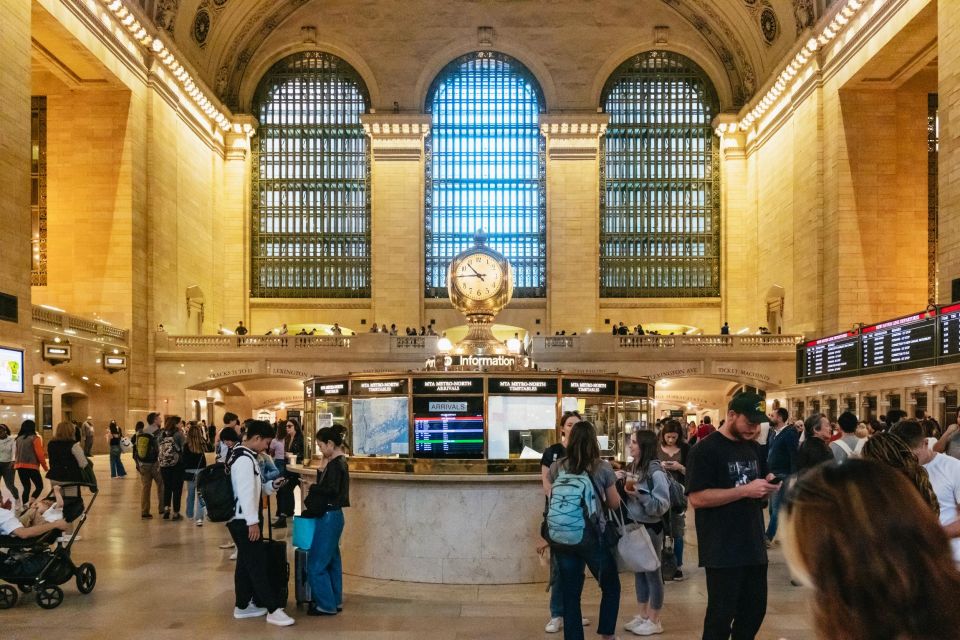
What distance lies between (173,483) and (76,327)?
14.3m

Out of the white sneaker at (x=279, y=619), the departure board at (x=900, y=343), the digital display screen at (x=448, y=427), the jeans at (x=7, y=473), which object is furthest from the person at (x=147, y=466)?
the departure board at (x=900, y=343)

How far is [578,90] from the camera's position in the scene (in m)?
38.6

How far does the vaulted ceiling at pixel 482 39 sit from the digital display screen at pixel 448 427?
31.3 meters

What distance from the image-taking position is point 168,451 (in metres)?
12.8

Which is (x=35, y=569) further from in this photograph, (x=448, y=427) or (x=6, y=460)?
(x=6, y=460)

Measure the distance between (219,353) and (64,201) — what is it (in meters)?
6.52

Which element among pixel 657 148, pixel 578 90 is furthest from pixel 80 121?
pixel 657 148

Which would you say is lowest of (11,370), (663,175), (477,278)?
(11,370)

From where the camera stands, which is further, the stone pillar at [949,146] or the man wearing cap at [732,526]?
the stone pillar at [949,146]

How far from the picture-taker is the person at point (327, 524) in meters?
7.04

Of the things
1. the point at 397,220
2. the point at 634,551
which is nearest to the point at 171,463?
the point at 634,551

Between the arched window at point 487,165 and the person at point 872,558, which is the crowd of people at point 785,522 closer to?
the person at point 872,558

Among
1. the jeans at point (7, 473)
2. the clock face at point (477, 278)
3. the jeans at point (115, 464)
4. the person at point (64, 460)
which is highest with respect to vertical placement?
the clock face at point (477, 278)

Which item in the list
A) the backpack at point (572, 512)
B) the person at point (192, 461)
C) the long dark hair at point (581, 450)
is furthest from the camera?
the person at point (192, 461)
